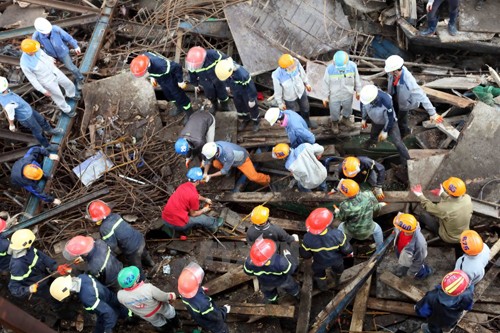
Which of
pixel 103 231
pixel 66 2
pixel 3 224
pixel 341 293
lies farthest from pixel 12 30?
pixel 341 293

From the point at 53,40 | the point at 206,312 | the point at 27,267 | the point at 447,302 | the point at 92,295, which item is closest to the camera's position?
the point at 447,302

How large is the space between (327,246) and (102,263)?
3.31 metres

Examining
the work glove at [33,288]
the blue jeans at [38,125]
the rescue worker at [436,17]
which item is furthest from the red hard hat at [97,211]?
the rescue worker at [436,17]

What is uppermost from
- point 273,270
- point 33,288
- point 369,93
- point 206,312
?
point 369,93

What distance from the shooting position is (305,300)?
743 cm

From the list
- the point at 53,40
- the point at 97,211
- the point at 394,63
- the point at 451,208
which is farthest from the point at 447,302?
the point at 53,40

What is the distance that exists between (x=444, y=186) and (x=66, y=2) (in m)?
9.00

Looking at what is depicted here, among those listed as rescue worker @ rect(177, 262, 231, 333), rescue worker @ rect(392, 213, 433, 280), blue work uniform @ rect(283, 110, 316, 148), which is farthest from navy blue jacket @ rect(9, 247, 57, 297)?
rescue worker @ rect(392, 213, 433, 280)

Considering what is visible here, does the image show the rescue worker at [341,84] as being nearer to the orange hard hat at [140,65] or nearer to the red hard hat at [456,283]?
the orange hard hat at [140,65]

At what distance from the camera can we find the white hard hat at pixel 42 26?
896cm

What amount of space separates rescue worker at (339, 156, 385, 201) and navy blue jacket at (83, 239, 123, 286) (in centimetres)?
377

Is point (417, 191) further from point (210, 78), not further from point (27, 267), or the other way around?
point (27, 267)

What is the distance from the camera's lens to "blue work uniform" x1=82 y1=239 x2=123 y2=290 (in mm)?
7219

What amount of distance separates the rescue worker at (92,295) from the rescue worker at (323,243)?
9.64 feet
